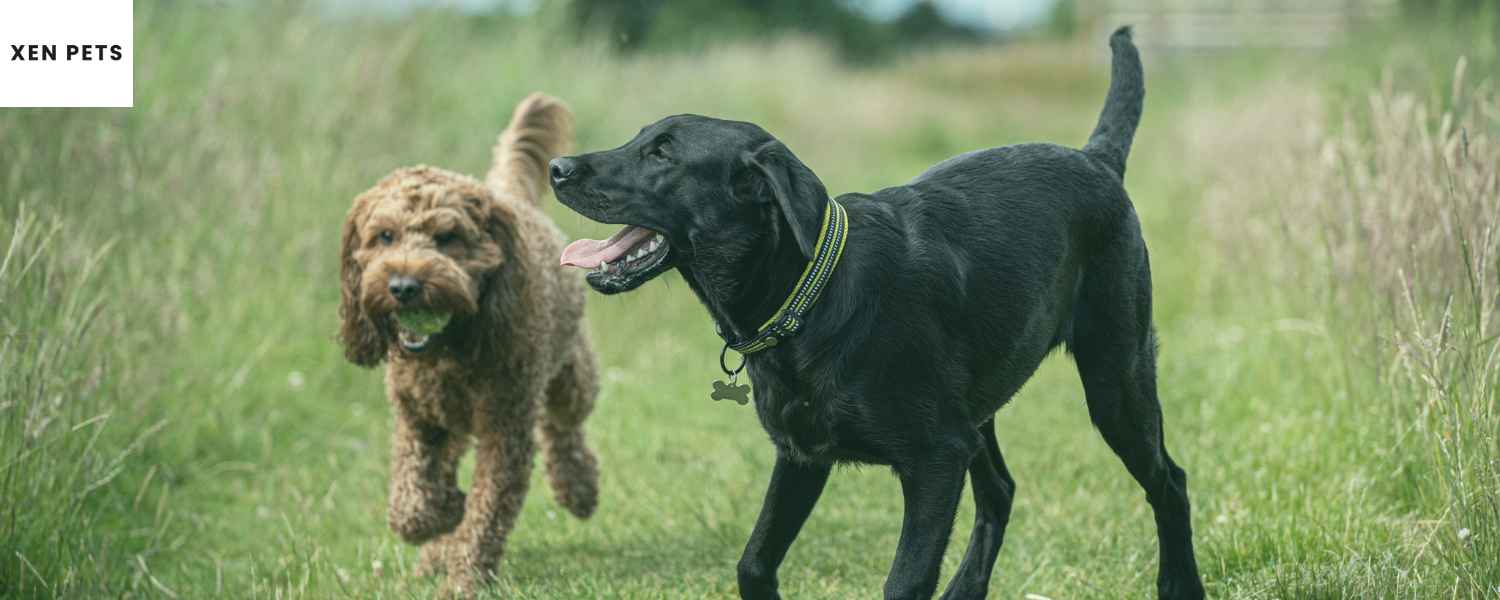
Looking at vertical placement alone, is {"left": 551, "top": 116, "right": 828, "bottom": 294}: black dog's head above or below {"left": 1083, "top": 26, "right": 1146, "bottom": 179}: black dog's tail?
below

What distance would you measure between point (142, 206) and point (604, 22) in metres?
18.6

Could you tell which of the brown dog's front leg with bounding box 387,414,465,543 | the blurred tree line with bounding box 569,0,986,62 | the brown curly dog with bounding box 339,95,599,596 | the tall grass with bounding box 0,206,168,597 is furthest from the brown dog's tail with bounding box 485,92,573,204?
the blurred tree line with bounding box 569,0,986,62

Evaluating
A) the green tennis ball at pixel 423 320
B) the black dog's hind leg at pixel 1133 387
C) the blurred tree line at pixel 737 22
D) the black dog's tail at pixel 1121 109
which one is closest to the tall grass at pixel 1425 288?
the black dog's hind leg at pixel 1133 387

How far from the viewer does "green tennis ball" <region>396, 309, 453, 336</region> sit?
5246mm

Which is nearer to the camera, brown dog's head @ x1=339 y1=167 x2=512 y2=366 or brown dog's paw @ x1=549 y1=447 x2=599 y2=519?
brown dog's head @ x1=339 y1=167 x2=512 y2=366

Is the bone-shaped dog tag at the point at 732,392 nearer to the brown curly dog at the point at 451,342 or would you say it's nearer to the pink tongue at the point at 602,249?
the pink tongue at the point at 602,249

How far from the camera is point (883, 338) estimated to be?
12.6 ft

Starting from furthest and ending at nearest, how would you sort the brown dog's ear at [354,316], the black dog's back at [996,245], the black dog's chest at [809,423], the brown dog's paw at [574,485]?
the brown dog's paw at [574,485] < the brown dog's ear at [354,316] < the black dog's back at [996,245] < the black dog's chest at [809,423]

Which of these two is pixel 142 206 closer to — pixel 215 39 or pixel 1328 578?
pixel 215 39

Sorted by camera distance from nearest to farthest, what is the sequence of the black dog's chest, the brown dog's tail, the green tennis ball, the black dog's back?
1. the black dog's chest
2. the black dog's back
3. the green tennis ball
4. the brown dog's tail

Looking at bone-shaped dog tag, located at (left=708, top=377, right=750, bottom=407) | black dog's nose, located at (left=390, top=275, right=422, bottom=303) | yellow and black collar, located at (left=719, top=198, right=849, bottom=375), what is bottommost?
black dog's nose, located at (left=390, top=275, right=422, bottom=303)

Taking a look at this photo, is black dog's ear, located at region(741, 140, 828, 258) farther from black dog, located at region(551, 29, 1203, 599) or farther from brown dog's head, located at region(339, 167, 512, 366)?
brown dog's head, located at region(339, 167, 512, 366)

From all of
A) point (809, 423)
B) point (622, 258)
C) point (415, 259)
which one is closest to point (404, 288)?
point (415, 259)

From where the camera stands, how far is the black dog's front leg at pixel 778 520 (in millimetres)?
4152
